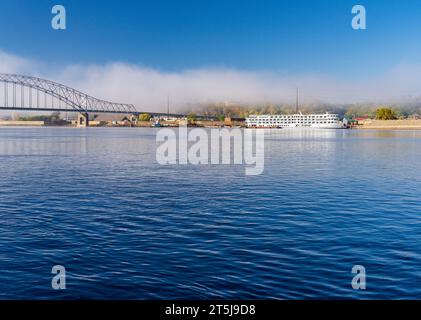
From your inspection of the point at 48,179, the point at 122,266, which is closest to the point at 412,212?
the point at 122,266

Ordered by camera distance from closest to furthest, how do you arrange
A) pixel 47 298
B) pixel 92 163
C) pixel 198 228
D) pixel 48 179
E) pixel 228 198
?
pixel 47 298
pixel 198 228
pixel 228 198
pixel 48 179
pixel 92 163

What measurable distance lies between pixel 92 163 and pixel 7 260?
2594 centimetres

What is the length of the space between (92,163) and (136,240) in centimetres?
2479

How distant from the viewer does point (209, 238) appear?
1323cm

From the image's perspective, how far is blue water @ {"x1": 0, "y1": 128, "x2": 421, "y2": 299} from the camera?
9547 millimetres

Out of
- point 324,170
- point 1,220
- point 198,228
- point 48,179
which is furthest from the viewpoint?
point 324,170

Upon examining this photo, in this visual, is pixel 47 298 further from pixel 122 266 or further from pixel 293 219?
pixel 293 219

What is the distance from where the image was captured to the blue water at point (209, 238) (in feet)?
31.3

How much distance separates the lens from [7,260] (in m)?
11.2

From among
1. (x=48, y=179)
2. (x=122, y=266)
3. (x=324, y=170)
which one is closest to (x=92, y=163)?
(x=48, y=179)

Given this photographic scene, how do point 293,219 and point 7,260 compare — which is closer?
point 7,260

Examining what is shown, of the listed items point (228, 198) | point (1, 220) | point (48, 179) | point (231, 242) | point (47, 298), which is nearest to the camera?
point (47, 298)

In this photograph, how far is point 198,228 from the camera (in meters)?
14.4
